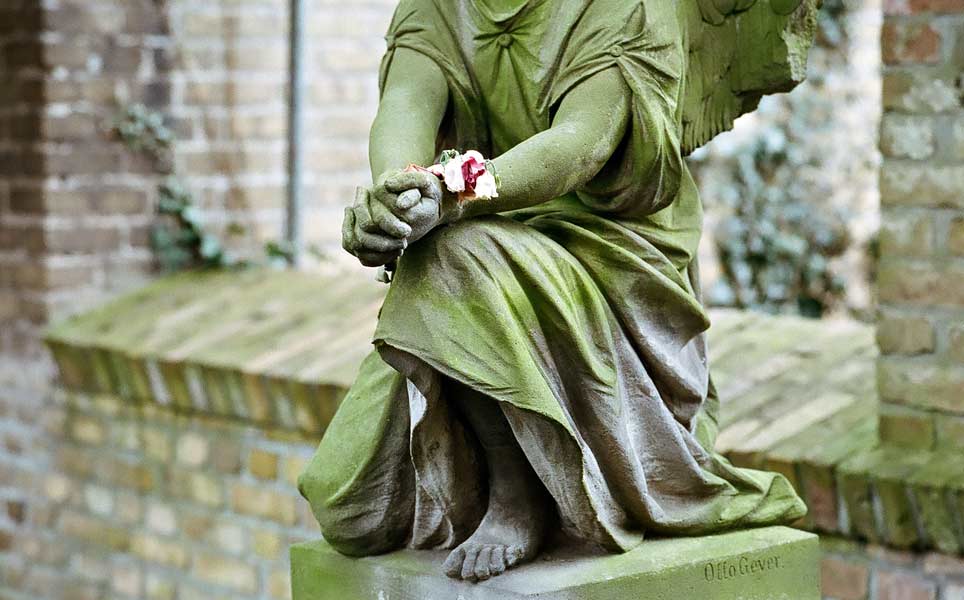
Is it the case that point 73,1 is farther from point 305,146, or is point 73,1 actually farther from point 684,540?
point 684,540

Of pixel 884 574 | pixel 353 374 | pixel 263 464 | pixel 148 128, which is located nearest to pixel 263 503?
pixel 263 464

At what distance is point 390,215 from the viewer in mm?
3008

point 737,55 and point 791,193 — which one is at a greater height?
point 737,55

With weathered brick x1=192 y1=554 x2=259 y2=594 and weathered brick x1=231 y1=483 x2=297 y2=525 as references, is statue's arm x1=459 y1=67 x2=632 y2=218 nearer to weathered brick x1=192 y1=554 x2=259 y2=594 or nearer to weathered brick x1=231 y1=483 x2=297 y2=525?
weathered brick x1=231 y1=483 x2=297 y2=525

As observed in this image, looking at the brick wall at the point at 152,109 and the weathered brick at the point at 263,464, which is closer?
the weathered brick at the point at 263,464

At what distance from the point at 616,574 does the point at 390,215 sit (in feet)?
2.39

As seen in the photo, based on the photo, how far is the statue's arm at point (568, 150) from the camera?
317 centimetres

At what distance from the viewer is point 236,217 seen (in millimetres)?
7121

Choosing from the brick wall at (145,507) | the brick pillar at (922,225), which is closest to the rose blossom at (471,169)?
the brick pillar at (922,225)

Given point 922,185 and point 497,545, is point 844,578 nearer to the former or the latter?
point 922,185

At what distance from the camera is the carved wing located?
11.7 feet

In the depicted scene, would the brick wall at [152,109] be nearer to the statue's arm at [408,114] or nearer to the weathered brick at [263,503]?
the weathered brick at [263,503]

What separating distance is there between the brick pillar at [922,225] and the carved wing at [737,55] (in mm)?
1275

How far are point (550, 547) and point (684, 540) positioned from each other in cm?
26
